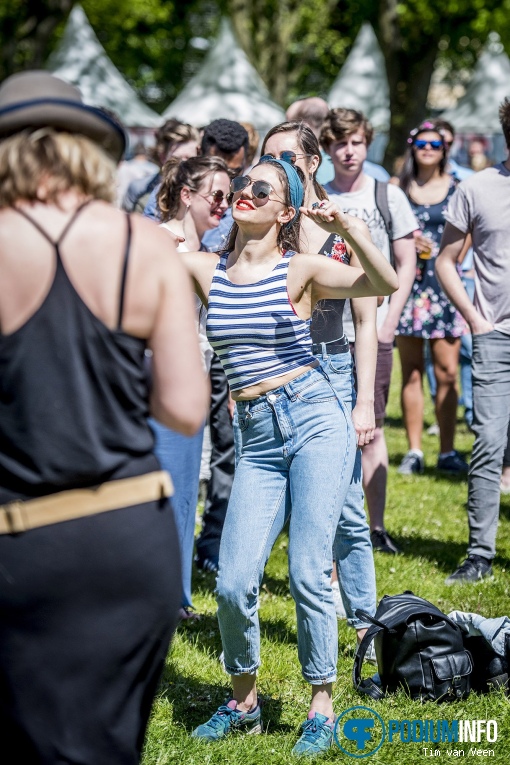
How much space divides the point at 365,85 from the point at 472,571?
25.7 m

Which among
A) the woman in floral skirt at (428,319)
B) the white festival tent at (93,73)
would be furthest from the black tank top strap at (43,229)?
the white festival tent at (93,73)

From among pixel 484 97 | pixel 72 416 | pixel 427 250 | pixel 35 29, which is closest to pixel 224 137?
pixel 427 250

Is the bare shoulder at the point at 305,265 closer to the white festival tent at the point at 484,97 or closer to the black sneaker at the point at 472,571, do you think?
the black sneaker at the point at 472,571

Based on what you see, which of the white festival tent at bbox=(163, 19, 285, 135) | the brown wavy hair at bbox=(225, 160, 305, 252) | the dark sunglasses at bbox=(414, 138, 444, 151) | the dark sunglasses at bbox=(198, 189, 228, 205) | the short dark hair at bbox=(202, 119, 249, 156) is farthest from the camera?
A: the white festival tent at bbox=(163, 19, 285, 135)

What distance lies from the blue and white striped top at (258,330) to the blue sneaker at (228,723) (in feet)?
4.07

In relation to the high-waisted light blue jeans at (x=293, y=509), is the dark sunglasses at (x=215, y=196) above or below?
above

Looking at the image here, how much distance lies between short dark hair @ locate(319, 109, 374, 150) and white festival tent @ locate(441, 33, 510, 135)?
19879 millimetres

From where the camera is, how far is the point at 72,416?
222cm

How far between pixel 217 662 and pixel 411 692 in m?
0.93

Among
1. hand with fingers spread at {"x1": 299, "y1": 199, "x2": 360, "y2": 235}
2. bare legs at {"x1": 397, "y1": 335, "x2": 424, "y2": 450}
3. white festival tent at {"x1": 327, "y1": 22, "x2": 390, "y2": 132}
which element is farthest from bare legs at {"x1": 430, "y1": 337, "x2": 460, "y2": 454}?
white festival tent at {"x1": 327, "y1": 22, "x2": 390, "y2": 132}

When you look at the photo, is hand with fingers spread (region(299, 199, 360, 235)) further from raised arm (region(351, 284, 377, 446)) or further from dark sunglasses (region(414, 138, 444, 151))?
dark sunglasses (region(414, 138, 444, 151))

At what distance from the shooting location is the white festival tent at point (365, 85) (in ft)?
95.8

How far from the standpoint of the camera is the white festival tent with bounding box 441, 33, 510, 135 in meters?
25.1

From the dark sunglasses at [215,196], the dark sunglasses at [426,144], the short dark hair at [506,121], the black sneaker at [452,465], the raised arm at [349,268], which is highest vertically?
the dark sunglasses at [426,144]
